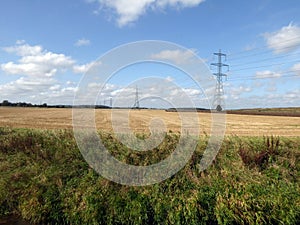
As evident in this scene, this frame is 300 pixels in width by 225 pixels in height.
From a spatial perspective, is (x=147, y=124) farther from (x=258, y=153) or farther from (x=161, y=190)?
(x=161, y=190)

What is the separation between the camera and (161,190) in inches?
365

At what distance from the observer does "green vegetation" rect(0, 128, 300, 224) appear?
824cm

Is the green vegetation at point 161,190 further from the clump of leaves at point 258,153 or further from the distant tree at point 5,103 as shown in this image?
the distant tree at point 5,103

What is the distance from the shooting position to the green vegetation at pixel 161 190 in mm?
8242

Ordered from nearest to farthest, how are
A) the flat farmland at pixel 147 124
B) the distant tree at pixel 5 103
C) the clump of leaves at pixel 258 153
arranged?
the clump of leaves at pixel 258 153
the flat farmland at pixel 147 124
the distant tree at pixel 5 103

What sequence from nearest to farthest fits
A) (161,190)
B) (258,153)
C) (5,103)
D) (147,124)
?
(161,190) < (258,153) < (147,124) < (5,103)

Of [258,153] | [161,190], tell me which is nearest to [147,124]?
[258,153]

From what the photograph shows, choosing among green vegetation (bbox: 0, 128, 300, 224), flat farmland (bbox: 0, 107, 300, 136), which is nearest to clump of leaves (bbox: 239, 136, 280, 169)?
green vegetation (bbox: 0, 128, 300, 224)

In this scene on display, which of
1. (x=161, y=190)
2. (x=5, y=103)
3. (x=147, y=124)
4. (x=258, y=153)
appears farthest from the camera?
(x=5, y=103)

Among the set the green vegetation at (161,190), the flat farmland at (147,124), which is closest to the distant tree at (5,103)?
the flat farmland at (147,124)

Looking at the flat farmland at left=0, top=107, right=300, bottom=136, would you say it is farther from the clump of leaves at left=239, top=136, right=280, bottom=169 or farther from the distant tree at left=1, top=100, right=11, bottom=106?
the distant tree at left=1, top=100, right=11, bottom=106

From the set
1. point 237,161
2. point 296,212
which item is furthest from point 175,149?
point 296,212

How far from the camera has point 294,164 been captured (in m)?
10.3

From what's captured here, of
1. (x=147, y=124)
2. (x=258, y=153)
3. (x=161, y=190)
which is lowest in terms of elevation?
(x=161, y=190)
